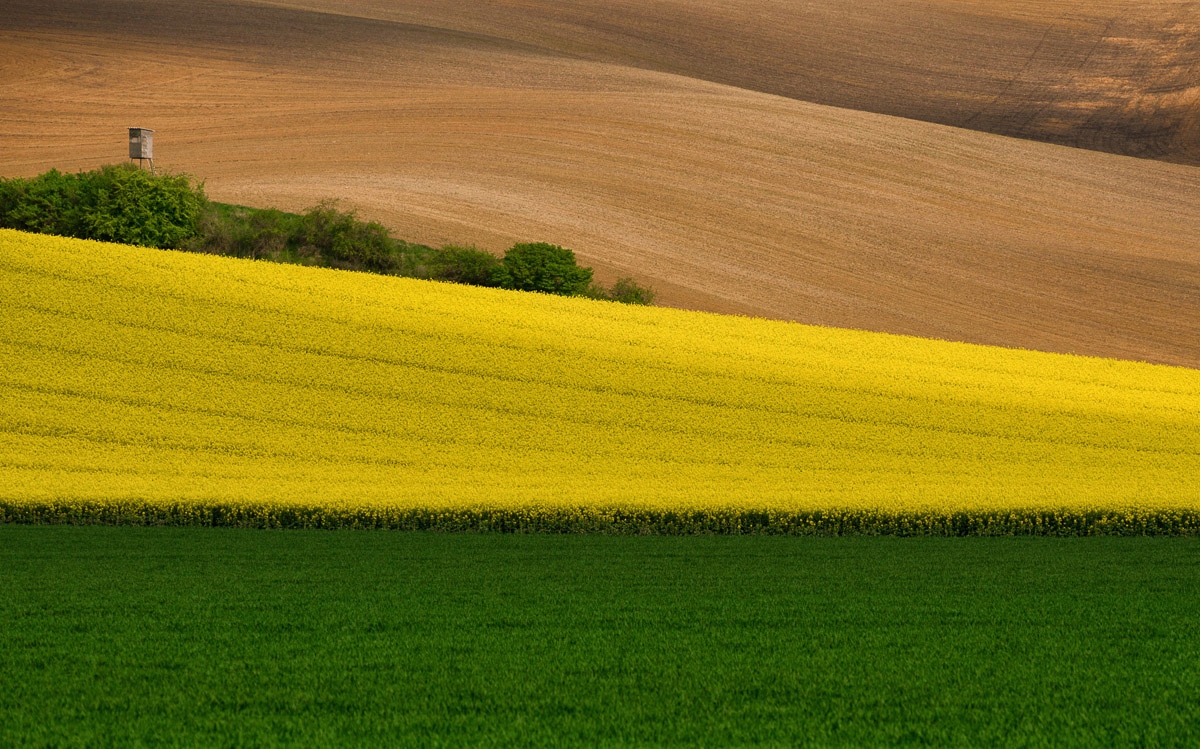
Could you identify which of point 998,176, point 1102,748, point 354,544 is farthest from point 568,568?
point 998,176

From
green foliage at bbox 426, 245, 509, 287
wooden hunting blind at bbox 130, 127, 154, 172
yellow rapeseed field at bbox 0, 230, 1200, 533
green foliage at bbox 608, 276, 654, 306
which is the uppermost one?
wooden hunting blind at bbox 130, 127, 154, 172

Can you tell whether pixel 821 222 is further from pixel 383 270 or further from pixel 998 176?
pixel 383 270

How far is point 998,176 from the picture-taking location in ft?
177

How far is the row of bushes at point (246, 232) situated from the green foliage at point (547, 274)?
0.09ft

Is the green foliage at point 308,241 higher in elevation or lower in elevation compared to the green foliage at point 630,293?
higher

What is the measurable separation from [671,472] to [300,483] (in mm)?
6047

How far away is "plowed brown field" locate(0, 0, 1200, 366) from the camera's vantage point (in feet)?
136

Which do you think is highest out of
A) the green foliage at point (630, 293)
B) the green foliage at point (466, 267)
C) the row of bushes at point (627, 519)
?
the green foliage at point (466, 267)

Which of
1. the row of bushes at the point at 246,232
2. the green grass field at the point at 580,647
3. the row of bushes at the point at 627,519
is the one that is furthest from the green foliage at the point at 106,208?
the green grass field at the point at 580,647

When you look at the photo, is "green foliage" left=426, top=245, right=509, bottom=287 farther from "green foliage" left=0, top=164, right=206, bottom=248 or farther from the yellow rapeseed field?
"green foliage" left=0, top=164, right=206, bottom=248

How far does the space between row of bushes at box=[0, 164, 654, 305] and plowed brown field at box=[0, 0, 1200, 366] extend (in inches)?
174

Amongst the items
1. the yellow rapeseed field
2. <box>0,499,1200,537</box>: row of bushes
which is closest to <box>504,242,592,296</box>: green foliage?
the yellow rapeseed field

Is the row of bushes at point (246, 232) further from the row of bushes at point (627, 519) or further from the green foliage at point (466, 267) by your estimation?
the row of bushes at point (627, 519)

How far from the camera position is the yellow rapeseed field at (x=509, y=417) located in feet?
61.3
